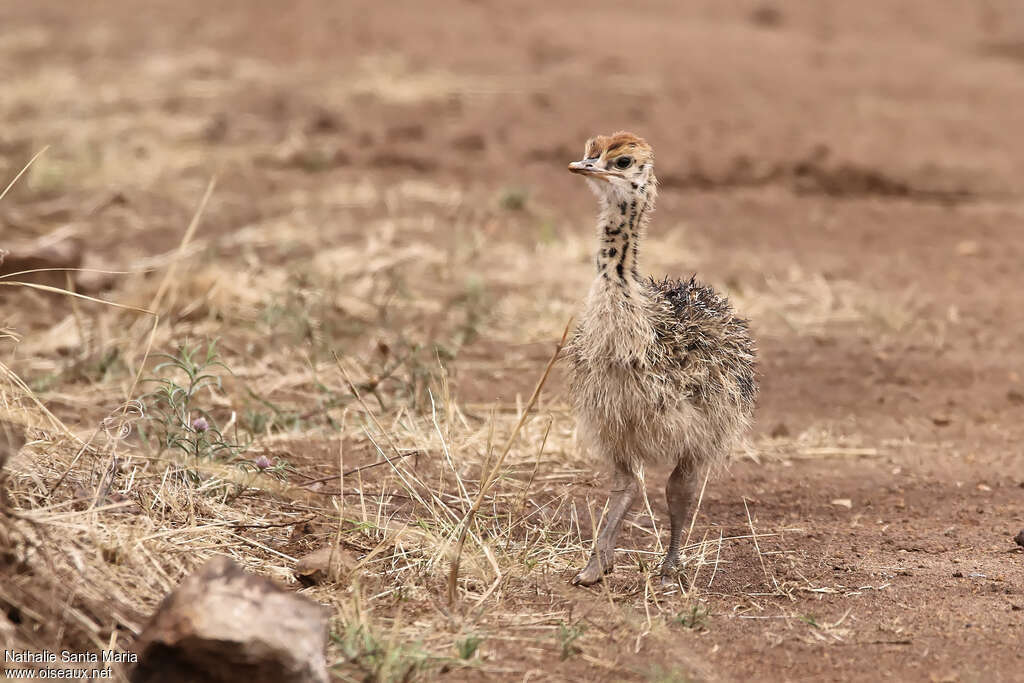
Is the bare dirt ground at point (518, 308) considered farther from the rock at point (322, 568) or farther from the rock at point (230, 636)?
the rock at point (230, 636)

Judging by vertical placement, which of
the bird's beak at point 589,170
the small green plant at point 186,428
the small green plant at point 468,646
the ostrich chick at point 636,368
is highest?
the bird's beak at point 589,170

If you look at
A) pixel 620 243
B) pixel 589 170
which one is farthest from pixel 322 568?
pixel 589 170

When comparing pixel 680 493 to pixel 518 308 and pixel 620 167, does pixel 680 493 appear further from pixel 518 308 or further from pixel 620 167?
pixel 518 308

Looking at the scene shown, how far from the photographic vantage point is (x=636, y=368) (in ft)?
15.6

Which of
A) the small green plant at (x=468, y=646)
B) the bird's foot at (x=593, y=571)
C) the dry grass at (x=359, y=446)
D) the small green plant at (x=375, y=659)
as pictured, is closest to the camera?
the small green plant at (x=375, y=659)

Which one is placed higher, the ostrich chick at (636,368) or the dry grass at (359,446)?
the ostrich chick at (636,368)

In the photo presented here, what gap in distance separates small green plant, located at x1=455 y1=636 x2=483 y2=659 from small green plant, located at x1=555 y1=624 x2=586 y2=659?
26 centimetres

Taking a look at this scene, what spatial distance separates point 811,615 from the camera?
181 inches

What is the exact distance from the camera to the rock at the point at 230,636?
3637mm

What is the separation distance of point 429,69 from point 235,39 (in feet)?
11.0

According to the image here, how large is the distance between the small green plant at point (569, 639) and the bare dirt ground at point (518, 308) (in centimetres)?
2

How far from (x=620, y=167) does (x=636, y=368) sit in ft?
2.36

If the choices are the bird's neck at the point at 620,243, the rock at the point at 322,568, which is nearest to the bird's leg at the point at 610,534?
the bird's neck at the point at 620,243

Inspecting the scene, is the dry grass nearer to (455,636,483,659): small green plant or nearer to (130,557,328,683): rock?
(455,636,483,659): small green plant
